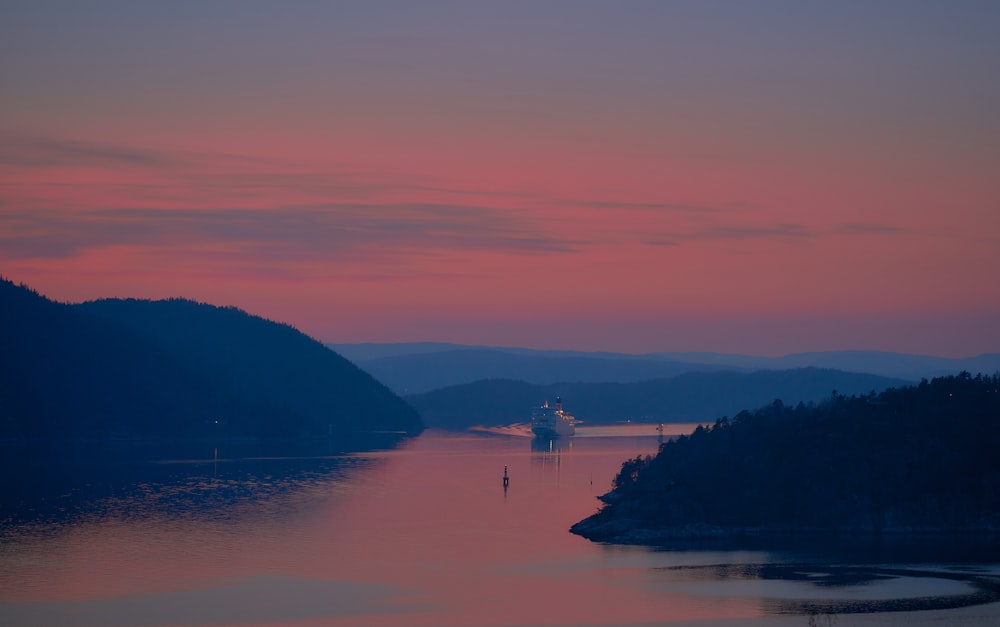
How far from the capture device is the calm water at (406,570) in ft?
177

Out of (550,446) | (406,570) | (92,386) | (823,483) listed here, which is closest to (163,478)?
(406,570)

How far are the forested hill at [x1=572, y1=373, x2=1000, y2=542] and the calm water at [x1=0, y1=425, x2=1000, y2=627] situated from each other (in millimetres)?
5134

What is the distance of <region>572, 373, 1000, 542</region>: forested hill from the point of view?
77.2 m

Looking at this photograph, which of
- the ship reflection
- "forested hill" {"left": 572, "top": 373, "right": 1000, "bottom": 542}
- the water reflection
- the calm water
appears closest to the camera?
the calm water

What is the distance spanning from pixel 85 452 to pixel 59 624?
108373 mm

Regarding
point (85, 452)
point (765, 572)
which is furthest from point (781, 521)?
Answer: point (85, 452)

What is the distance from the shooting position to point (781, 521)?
77875mm

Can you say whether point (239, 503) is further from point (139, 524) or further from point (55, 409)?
point (55, 409)

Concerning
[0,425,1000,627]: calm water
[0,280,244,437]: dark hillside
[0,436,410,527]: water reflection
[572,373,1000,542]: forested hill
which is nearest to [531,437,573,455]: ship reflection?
[0,436,410,527]: water reflection

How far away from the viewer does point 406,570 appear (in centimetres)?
6531

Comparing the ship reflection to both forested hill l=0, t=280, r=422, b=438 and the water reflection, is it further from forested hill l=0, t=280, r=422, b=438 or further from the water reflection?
forested hill l=0, t=280, r=422, b=438

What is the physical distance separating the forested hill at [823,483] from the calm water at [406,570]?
202 inches

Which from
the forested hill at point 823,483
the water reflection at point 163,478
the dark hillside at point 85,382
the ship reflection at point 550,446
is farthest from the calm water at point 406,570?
the dark hillside at point 85,382

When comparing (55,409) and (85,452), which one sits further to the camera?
(55,409)
